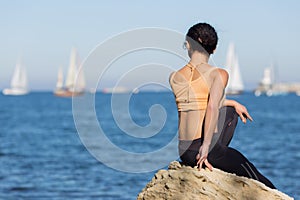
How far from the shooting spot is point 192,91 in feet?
16.7

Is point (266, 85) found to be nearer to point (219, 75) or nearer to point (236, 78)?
point (236, 78)

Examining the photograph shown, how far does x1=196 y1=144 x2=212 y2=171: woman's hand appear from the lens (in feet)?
16.4

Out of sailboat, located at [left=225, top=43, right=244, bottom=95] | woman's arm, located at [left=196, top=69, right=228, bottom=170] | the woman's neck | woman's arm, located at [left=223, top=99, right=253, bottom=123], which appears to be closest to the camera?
woman's arm, located at [left=196, top=69, right=228, bottom=170]

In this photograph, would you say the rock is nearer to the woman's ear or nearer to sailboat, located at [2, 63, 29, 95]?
the woman's ear

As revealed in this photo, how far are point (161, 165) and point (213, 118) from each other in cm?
97

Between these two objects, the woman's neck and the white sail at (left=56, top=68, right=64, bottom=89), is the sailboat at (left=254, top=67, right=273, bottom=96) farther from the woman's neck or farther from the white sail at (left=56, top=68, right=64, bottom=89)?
the woman's neck

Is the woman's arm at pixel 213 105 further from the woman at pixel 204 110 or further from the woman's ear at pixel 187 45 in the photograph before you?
the woman's ear at pixel 187 45

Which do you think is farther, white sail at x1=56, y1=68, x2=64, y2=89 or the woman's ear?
white sail at x1=56, y1=68, x2=64, y2=89

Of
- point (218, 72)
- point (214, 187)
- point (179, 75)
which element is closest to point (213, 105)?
point (218, 72)

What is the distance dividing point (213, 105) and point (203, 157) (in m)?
0.46

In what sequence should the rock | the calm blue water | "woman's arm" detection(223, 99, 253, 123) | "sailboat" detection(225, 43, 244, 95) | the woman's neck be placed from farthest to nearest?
"sailboat" detection(225, 43, 244, 95)
the calm blue water
"woman's arm" detection(223, 99, 253, 123)
the woman's neck
the rock

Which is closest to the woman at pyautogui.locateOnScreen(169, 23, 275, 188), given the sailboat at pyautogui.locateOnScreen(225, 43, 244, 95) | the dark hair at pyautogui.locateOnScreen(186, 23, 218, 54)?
the dark hair at pyautogui.locateOnScreen(186, 23, 218, 54)

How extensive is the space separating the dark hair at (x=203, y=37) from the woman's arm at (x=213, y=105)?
28 centimetres

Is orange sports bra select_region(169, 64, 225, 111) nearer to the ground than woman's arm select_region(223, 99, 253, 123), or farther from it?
farther from it
